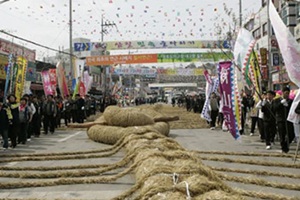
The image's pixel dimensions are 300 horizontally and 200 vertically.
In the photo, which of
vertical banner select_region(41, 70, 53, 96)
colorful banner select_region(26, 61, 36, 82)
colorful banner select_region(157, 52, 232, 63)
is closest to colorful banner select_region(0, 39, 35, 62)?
colorful banner select_region(26, 61, 36, 82)

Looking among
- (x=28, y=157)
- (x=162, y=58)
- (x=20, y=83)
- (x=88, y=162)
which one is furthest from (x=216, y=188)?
→ (x=162, y=58)

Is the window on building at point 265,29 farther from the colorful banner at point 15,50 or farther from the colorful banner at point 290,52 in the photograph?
the colorful banner at point 290,52

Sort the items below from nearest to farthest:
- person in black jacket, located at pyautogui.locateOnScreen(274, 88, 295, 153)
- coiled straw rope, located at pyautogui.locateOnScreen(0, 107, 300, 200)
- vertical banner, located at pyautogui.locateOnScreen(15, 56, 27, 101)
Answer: coiled straw rope, located at pyautogui.locateOnScreen(0, 107, 300, 200) → person in black jacket, located at pyautogui.locateOnScreen(274, 88, 295, 153) → vertical banner, located at pyautogui.locateOnScreen(15, 56, 27, 101)

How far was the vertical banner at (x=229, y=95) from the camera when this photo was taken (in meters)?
12.5

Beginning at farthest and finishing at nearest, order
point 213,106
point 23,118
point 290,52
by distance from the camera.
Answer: point 213,106
point 23,118
point 290,52

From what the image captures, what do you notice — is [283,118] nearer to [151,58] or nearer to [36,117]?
[36,117]

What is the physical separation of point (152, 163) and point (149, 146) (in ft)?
5.91

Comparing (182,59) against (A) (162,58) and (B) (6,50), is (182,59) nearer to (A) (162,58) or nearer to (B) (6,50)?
(A) (162,58)

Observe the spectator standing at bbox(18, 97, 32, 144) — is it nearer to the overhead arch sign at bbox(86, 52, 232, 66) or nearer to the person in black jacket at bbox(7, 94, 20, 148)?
the person in black jacket at bbox(7, 94, 20, 148)

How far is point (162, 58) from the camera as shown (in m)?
37.6

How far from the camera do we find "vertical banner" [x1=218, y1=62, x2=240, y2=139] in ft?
41.0

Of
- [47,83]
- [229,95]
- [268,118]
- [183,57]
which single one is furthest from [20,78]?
[183,57]

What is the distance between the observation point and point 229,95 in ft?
41.9

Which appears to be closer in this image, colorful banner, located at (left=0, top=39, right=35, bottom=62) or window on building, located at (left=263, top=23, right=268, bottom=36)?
colorful banner, located at (left=0, top=39, right=35, bottom=62)
